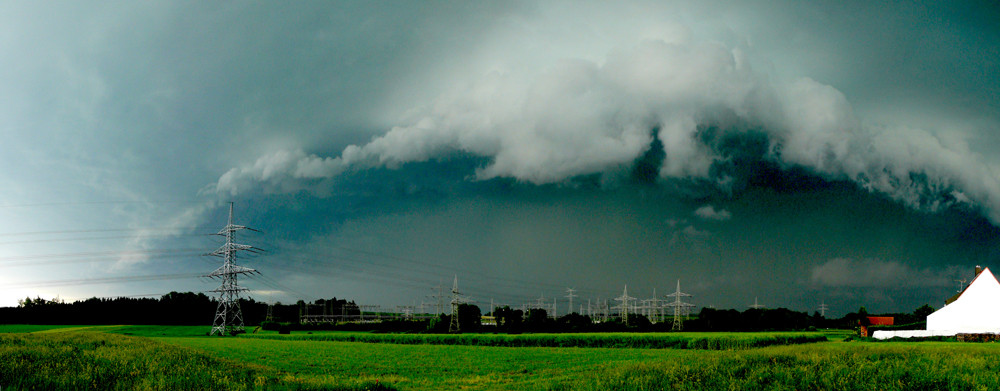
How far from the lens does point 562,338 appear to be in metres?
70.7

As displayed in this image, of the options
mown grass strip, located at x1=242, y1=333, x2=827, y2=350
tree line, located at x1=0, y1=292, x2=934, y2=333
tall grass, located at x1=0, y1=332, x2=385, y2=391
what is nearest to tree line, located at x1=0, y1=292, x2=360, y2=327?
tree line, located at x1=0, y1=292, x2=934, y2=333

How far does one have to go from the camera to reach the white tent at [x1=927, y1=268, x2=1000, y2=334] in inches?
3324

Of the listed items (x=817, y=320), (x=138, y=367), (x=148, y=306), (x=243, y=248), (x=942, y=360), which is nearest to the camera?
(x=138, y=367)

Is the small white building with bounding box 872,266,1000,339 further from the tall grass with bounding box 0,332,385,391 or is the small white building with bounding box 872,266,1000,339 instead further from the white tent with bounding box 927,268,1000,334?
the tall grass with bounding box 0,332,385,391

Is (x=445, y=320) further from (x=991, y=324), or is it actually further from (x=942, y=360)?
(x=942, y=360)

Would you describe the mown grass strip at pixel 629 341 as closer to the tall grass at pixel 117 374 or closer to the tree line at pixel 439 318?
the tree line at pixel 439 318

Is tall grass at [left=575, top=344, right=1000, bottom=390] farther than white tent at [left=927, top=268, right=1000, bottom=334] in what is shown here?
No

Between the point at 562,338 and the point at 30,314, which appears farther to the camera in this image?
the point at 30,314

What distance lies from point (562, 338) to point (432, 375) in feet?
134

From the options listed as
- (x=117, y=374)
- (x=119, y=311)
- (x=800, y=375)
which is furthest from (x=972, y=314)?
(x=119, y=311)

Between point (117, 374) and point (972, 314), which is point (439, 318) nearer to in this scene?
Answer: point (972, 314)

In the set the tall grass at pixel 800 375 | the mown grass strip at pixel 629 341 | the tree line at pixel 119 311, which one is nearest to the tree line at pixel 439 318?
the tree line at pixel 119 311

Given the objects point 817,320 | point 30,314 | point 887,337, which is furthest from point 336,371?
point 817,320

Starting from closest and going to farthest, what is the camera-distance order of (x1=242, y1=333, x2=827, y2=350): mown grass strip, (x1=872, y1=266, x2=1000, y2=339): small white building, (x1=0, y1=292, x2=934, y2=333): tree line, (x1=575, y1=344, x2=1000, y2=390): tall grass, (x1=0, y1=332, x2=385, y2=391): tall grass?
1. (x1=0, y1=332, x2=385, y2=391): tall grass
2. (x1=575, y1=344, x2=1000, y2=390): tall grass
3. (x1=242, y1=333, x2=827, y2=350): mown grass strip
4. (x1=872, y1=266, x2=1000, y2=339): small white building
5. (x1=0, y1=292, x2=934, y2=333): tree line
